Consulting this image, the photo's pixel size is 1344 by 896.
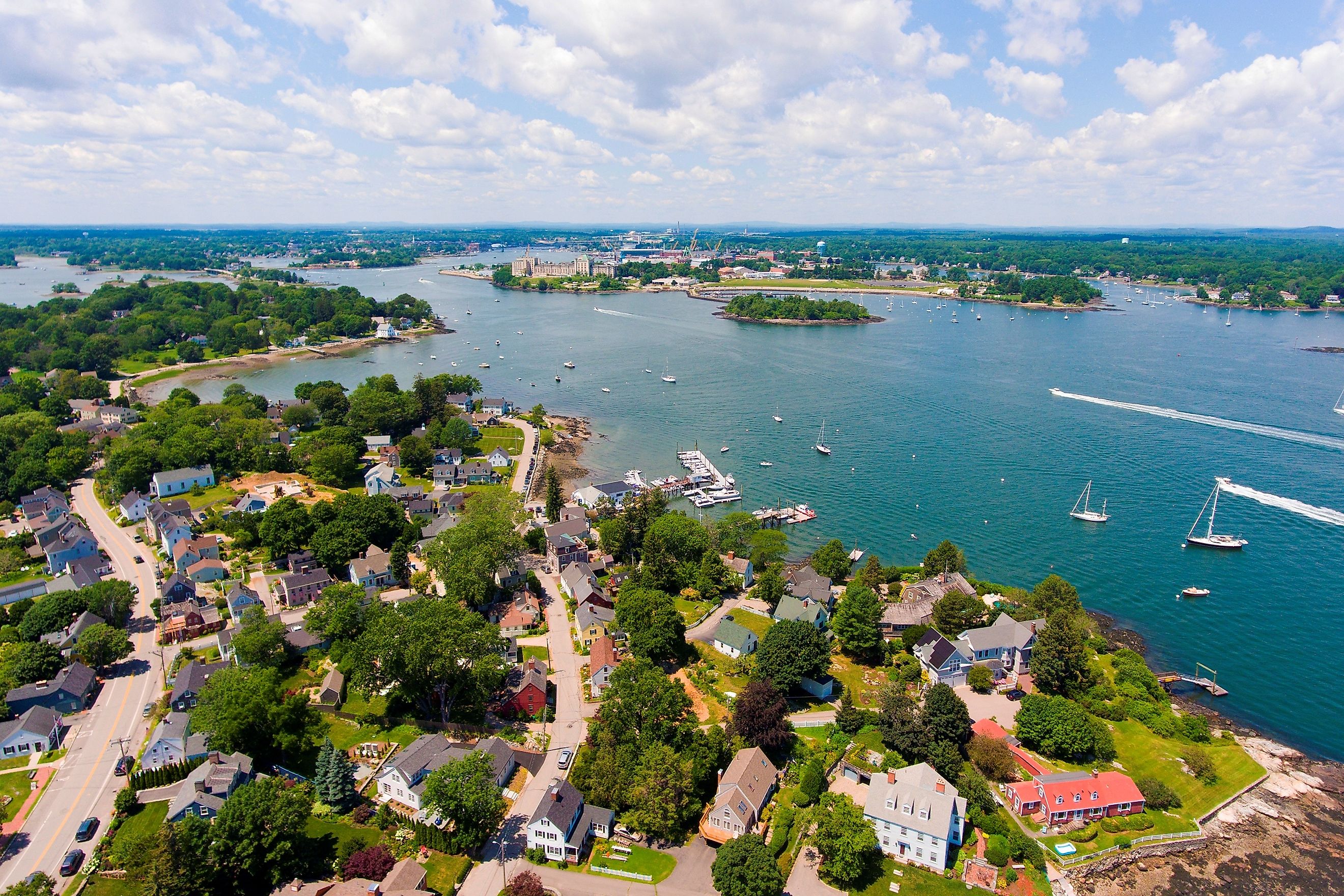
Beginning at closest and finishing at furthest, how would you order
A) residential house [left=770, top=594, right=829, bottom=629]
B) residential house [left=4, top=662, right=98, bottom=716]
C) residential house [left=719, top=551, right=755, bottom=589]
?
residential house [left=4, top=662, right=98, bottom=716] < residential house [left=770, top=594, right=829, bottom=629] < residential house [left=719, top=551, right=755, bottom=589]

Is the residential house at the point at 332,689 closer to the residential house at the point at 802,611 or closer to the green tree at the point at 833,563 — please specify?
the residential house at the point at 802,611

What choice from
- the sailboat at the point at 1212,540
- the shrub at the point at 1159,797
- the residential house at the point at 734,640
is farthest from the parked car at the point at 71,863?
the sailboat at the point at 1212,540

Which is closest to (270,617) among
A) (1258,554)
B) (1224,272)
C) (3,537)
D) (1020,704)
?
(3,537)

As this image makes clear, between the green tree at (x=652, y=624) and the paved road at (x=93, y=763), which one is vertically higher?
the green tree at (x=652, y=624)

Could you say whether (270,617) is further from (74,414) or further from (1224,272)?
(1224,272)

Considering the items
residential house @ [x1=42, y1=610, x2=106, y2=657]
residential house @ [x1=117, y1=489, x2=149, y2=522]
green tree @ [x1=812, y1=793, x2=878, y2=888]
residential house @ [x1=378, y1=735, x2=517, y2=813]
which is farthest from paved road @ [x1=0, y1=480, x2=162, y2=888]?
green tree @ [x1=812, y1=793, x2=878, y2=888]

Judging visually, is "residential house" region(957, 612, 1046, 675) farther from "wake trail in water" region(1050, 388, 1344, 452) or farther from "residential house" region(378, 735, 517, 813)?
"wake trail in water" region(1050, 388, 1344, 452)

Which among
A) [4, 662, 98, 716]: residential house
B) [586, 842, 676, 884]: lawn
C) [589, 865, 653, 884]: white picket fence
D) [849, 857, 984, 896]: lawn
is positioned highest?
[4, 662, 98, 716]: residential house
